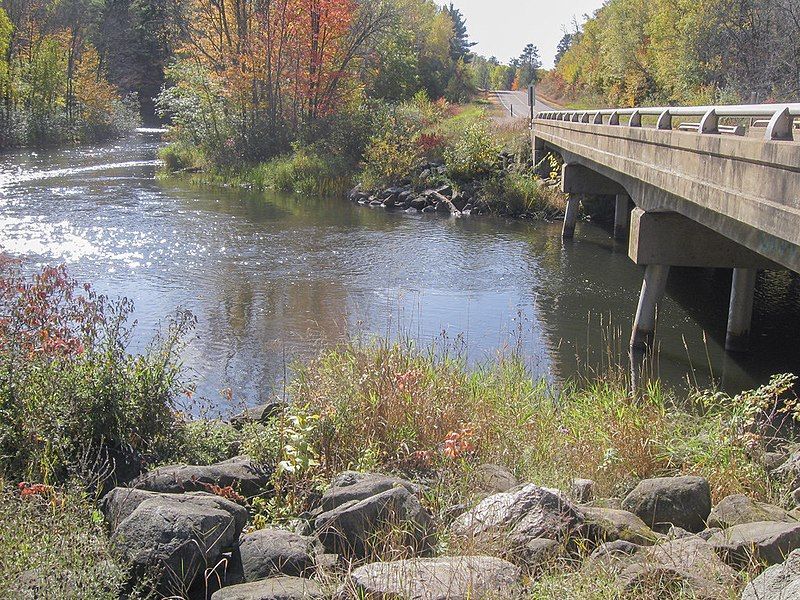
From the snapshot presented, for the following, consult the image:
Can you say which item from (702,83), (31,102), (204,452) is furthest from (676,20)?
(204,452)

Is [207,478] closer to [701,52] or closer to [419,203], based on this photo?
[419,203]

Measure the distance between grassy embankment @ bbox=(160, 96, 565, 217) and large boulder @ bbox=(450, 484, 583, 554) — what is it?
22307mm

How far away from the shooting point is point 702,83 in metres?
36.8

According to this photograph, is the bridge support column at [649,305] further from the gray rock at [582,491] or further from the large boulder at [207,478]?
the large boulder at [207,478]

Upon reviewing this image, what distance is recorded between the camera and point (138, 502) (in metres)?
4.96

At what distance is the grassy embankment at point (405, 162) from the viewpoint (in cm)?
2755

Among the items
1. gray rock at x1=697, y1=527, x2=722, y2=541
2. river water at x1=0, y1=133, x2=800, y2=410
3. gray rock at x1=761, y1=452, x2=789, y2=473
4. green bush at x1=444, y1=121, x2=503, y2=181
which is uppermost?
green bush at x1=444, y1=121, x2=503, y2=181

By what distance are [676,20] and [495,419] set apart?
126 feet

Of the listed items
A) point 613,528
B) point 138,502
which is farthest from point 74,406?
point 613,528

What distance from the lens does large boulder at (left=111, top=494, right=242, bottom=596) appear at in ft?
14.4

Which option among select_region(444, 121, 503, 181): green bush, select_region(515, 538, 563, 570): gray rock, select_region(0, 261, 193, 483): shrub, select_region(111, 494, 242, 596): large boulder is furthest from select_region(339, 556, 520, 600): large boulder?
select_region(444, 121, 503, 181): green bush

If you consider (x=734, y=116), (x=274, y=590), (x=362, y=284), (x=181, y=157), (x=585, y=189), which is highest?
(x=734, y=116)

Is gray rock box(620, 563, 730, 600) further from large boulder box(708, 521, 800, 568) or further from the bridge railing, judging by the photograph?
the bridge railing

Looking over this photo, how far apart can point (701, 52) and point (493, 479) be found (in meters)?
35.4
